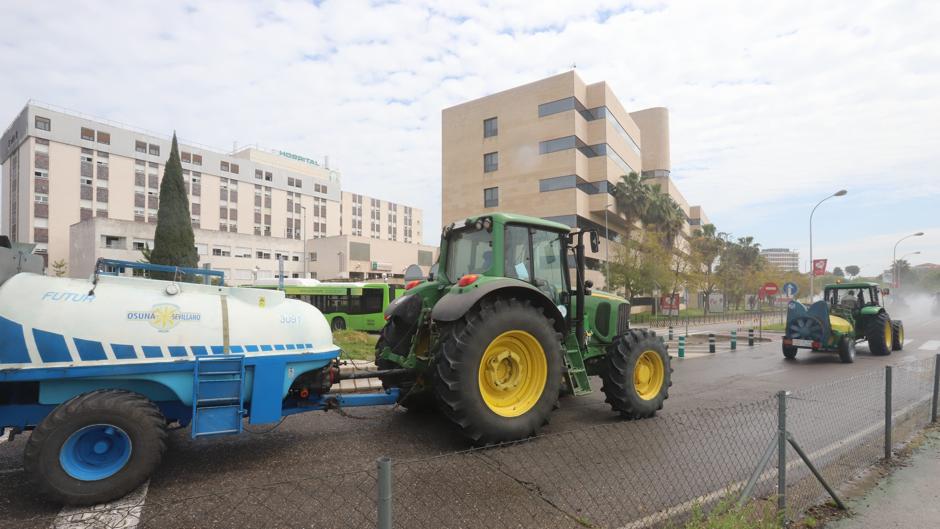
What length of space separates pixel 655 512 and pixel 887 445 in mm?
2971

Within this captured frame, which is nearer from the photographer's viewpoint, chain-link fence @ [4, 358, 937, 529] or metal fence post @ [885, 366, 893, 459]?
chain-link fence @ [4, 358, 937, 529]

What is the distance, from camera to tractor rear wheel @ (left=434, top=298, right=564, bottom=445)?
14.6 feet

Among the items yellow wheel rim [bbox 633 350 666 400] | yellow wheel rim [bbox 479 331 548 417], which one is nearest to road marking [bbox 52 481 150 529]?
yellow wheel rim [bbox 479 331 548 417]

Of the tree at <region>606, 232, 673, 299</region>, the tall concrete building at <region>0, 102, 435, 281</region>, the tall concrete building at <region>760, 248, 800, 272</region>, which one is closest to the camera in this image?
the tree at <region>606, 232, 673, 299</region>

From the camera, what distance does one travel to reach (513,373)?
5043 mm

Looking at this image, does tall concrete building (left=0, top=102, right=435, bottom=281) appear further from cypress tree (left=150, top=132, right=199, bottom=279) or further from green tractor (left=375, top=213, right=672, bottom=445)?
green tractor (left=375, top=213, right=672, bottom=445)

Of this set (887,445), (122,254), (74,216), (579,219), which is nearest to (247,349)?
(887,445)

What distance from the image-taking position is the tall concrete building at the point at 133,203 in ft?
172

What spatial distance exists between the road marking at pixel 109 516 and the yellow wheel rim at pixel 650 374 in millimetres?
5254

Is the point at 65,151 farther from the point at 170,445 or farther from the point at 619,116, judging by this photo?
the point at 170,445

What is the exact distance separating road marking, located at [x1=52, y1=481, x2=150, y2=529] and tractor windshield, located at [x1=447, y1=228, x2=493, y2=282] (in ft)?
12.0

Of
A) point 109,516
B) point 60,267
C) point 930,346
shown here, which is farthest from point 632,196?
point 60,267

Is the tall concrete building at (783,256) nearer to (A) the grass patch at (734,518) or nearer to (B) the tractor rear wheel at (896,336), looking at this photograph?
(B) the tractor rear wheel at (896,336)

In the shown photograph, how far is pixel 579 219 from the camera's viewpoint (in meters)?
39.8
